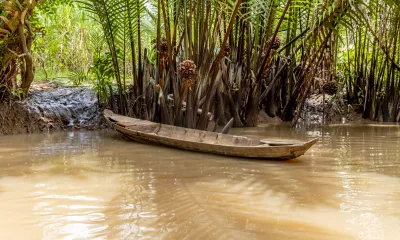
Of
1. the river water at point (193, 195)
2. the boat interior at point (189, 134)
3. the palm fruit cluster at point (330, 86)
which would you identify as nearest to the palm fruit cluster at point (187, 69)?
the boat interior at point (189, 134)

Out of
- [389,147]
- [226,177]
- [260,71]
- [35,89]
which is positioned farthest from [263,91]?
[226,177]

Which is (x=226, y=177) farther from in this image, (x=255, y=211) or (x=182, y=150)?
(x=182, y=150)

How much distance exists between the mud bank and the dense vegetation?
246 millimetres

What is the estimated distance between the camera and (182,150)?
4.01 meters

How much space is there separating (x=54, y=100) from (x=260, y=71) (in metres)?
3.04

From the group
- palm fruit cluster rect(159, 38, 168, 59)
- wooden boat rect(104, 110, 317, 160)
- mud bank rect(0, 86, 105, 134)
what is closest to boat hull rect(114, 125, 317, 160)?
wooden boat rect(104, 110, 317, 160)

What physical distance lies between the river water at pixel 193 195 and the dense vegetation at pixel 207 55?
131 cm

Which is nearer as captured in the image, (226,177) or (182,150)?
(226,177)

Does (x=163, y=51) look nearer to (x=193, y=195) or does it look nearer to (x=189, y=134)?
(x=189, y=134)

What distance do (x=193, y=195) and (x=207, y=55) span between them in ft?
8.23

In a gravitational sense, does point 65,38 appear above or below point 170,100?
above

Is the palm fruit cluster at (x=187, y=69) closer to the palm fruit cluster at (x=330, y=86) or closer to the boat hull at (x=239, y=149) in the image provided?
the boat hull at (x=239, y=149)

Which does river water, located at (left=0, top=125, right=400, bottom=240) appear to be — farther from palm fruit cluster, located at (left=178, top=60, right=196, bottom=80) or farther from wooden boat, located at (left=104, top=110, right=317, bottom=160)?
palm fruit cluster, located at (left=178, top=60, right=196, bottom=80)

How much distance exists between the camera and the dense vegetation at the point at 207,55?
4656 millimetres
